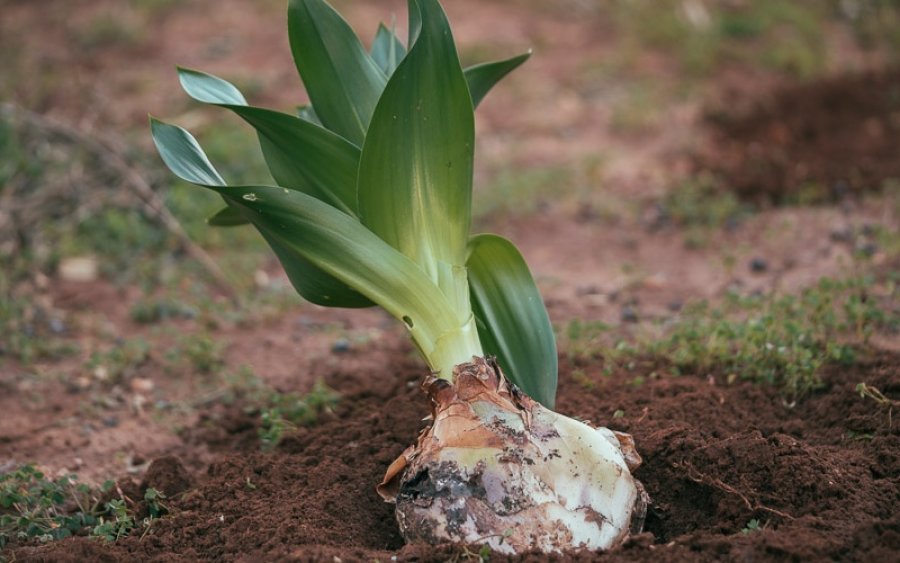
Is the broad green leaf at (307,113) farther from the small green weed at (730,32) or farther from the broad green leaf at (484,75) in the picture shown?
the small green weed at (730,32)

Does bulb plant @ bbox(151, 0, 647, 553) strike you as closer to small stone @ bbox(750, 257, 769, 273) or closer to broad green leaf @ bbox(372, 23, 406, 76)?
broad green leaf @ bbox(372, 23, 406, 76)

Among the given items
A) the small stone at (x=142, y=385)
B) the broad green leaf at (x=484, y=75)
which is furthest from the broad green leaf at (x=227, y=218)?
the small stone at (x=142, y=385)

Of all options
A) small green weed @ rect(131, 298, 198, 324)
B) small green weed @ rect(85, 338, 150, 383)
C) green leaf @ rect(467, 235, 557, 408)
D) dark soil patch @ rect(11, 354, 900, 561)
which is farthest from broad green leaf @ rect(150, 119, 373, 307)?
small green weed @ rect(131, 298, 198, 324)

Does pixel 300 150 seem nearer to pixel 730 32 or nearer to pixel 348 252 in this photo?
pixel 348 252

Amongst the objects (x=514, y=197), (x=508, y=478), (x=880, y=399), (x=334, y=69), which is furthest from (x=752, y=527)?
(x=514, y=197)

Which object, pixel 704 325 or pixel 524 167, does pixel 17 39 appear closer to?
pixel 524 167

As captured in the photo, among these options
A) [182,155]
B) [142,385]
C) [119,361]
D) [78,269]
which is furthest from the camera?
[78,269]

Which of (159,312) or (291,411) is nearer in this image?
(291,411)
